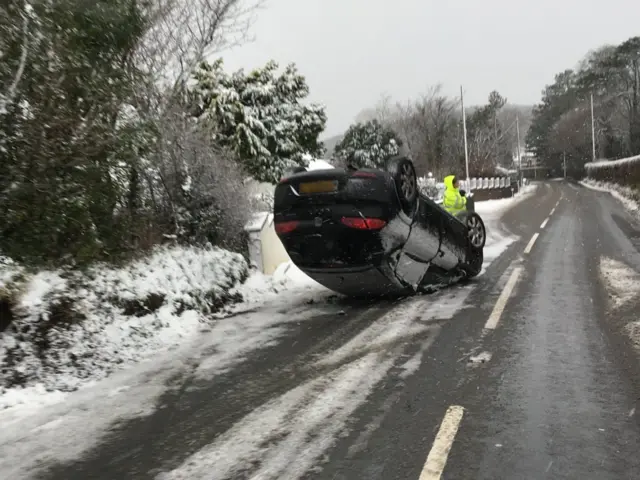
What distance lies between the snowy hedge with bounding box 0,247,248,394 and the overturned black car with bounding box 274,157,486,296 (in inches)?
62.3

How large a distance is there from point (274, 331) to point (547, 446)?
3.84 meters

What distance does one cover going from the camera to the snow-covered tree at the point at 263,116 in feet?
54.5

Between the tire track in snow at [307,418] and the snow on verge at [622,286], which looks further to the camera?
the snow on verge at [622,286]

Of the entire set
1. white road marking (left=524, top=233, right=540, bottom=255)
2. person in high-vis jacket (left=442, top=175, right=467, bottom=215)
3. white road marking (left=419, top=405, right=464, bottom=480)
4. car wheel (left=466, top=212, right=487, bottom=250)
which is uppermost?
person in high-vis jacket (left=442, top=175, right=467, bottom=215)

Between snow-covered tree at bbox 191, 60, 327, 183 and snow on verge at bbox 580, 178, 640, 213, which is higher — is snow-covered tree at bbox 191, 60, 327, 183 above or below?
above

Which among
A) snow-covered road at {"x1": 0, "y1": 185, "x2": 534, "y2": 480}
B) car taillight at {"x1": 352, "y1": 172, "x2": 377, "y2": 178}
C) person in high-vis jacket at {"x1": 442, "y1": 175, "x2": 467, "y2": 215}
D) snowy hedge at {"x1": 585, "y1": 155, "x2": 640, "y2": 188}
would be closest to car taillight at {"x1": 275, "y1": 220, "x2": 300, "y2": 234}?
car taillight at {"x1": 352, "y1": 172, "x2": 377, "y2": 178}

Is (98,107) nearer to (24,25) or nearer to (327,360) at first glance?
(24,25)

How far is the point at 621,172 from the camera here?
132 ft

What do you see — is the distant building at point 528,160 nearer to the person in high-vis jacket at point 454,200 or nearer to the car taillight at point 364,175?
the person in high-vis jacket at point 454,200

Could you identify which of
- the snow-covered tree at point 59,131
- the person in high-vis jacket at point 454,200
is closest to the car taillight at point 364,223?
the snow-covered tree at point 59,131

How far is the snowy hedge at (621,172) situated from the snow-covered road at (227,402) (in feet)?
95.6

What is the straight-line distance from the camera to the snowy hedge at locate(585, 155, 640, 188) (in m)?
32.4

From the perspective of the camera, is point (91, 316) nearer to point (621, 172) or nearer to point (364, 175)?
point (364, 175)

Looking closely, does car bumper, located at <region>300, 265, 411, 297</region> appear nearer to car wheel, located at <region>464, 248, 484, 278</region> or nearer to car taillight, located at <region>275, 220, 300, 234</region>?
car taillight, located at <region>275, 220, 300, 234</region>
